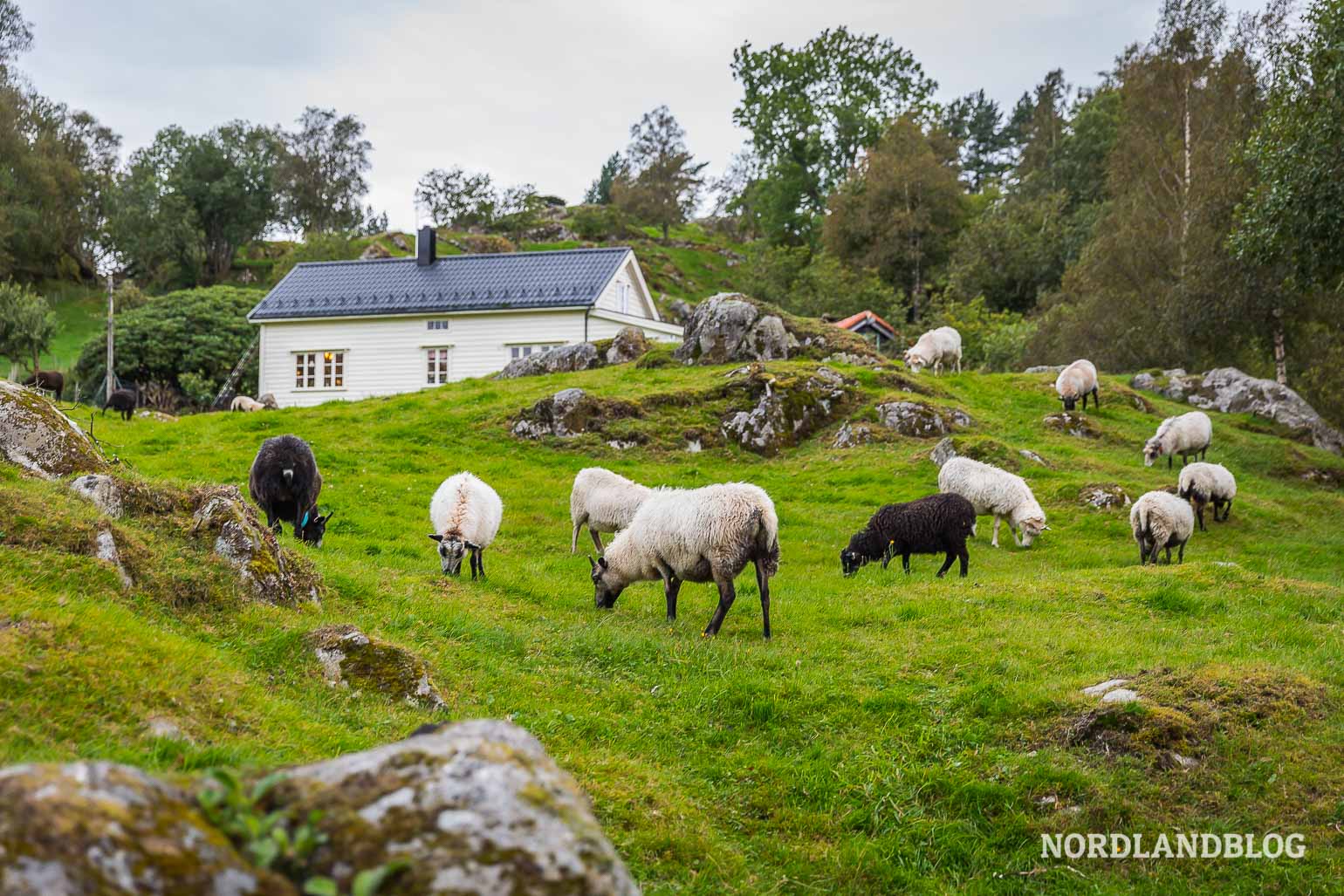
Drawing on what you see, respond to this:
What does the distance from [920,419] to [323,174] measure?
86396 millimetres

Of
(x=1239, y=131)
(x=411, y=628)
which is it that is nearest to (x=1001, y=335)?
(x=1239, y=131)

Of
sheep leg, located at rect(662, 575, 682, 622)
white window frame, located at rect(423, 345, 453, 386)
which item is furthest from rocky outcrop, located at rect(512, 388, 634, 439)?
white window frame, located at rect(423, 345, 453, 386)

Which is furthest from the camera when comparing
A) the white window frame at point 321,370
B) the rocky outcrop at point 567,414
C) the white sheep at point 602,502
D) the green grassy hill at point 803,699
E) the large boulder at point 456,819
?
the white window frame at point 321,370

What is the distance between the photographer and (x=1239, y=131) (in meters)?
41.2

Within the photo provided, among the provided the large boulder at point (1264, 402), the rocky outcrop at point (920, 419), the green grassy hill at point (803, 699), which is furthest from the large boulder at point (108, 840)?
the large boulder at point (1264, 402)

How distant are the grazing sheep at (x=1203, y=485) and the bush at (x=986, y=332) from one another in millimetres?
26764

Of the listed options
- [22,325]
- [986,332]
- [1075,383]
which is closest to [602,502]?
[1075,383]

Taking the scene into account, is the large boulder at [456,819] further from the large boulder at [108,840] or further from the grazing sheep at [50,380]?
the grazing sheep at [50,380]

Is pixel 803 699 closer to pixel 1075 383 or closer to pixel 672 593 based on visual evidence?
pixel 672 593

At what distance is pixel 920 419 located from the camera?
27703mm

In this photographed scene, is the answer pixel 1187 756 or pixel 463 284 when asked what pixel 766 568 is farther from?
pixel 463 284

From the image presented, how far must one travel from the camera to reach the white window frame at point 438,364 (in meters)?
47.3

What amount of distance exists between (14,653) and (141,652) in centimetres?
80

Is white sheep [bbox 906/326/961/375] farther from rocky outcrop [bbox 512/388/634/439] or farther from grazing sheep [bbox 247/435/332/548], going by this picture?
grazing sheep [bbox 247/435/332/548]
